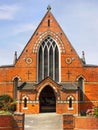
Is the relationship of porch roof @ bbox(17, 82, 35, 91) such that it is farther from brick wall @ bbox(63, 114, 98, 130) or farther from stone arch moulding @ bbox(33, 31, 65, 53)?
brick wall @ bbox(63, 114, 98, 130)

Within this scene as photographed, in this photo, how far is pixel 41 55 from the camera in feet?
164

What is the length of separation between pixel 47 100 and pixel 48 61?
515cm

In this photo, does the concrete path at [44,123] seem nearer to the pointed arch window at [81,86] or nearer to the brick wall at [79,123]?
the brick wall at [79,123]

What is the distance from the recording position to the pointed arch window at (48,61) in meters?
49.7

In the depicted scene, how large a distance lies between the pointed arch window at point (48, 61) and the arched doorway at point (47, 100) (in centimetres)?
167

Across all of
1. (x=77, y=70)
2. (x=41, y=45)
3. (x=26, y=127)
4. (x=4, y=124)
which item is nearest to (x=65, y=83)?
(x=77, y=70)

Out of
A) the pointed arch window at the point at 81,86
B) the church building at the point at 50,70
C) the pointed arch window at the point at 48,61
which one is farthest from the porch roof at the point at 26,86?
the pointed arch window at the point at 81,86

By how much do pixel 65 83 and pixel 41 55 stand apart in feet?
16.2

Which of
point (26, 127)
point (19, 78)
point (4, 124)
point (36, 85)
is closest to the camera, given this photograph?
point (4, 124)

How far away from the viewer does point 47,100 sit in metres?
49.3

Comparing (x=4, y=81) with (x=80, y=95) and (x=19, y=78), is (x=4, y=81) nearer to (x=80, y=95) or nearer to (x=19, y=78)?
(x=19, y=78)

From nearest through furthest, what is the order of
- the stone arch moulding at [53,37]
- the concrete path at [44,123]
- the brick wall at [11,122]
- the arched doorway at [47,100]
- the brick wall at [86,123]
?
1. the brick wall at [11,122]
2. the brick wall at [86,123]
3. the concrete path at [44,123]
4. the arched doorway at [47,100]
5. the stone arch moulding at [53,37]

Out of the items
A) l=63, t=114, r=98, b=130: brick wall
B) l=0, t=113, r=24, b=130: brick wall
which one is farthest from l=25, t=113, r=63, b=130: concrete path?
l=0, t=113, r=24, b=130: brick wall

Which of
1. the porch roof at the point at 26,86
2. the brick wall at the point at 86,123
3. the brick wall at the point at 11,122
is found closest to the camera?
the brick wall at the point at 11,122
